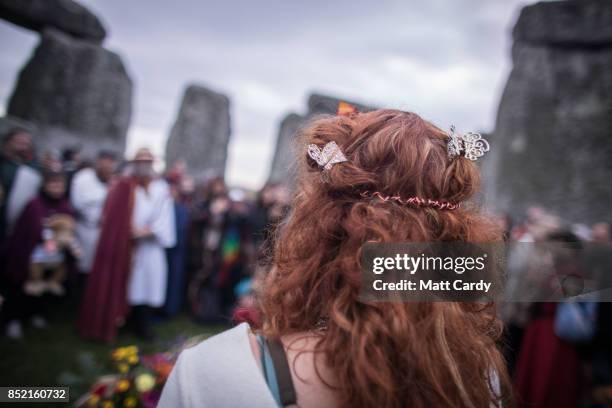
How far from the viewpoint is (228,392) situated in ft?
2.16

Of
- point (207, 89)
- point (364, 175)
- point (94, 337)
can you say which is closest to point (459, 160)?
point (364, 175)

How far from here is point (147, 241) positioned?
405 centimetres

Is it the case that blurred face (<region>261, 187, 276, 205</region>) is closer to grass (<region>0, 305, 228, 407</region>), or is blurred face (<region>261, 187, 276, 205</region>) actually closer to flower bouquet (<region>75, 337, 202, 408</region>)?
grass (<region>0, 305, 228, 407</region>)

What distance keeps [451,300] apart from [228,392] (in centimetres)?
52

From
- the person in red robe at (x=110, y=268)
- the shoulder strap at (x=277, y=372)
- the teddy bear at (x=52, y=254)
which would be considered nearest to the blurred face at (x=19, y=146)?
the teddy bear at (x=52, y=254)

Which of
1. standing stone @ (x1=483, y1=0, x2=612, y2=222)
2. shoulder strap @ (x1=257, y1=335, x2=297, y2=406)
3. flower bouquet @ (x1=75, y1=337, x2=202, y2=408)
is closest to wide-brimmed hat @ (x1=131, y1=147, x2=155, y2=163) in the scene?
flower bouquet @ (x1=75, y1=337, x2=202, y2=408)

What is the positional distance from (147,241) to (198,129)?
24.3 feet

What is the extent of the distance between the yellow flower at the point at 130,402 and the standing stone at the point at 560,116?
7621mm

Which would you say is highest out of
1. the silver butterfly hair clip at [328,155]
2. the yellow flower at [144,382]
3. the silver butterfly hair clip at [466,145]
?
the silver butterfly hair clip at [466,145]

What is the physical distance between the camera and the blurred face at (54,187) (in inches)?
147

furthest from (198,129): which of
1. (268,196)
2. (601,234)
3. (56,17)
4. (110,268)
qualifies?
(601,234)

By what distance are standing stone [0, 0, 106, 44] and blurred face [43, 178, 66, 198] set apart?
19.7 feet

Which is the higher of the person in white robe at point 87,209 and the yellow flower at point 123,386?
the person in white robe at point 87,209

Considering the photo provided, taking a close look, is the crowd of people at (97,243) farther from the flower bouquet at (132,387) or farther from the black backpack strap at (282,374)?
the black backpack strap at (282,374)
